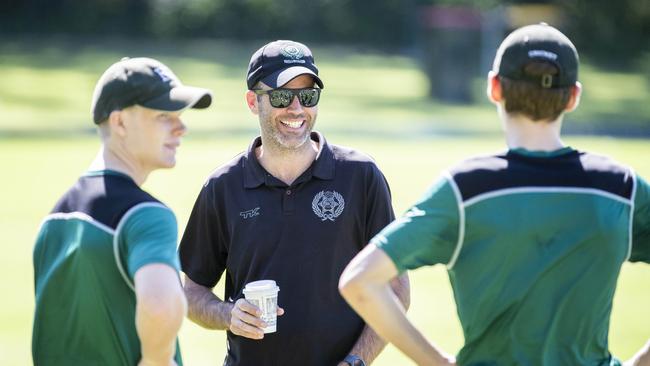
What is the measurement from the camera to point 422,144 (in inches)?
1075

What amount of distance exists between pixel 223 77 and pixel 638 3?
22563 millimetres

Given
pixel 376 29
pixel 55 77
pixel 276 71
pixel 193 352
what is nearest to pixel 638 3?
pixel 376 29

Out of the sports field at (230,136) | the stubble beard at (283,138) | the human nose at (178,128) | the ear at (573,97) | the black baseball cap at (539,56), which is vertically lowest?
the sports field at (230,136)

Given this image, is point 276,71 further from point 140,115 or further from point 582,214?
point 582,214

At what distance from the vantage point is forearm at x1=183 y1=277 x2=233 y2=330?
5146 mm

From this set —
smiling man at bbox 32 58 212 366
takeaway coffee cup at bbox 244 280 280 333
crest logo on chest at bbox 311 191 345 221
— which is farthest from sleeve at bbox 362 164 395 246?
smiling man at bbox 32 58 212 366

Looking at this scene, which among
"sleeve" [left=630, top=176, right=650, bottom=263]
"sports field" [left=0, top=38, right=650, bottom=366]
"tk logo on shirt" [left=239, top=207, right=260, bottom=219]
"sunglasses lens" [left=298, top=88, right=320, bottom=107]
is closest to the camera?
"sleeve" [left=630, top=176, right=650, bottom=263]

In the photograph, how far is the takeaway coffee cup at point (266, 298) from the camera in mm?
4715

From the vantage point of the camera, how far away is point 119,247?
12.3ft

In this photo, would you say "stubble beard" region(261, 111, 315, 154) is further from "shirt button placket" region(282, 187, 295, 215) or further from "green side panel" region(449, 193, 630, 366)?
"green side panel" region(449, 193, 630, 366)

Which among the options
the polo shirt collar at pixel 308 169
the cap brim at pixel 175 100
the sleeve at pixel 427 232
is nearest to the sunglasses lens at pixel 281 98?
the polo shirt collar at pixel 308 169

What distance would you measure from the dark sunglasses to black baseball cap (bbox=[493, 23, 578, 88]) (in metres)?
1.86

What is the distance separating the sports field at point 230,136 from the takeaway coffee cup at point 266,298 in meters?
4.91

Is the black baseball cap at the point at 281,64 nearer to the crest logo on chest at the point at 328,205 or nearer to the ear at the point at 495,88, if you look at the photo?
the crest logo on chest at the point at 328,205
